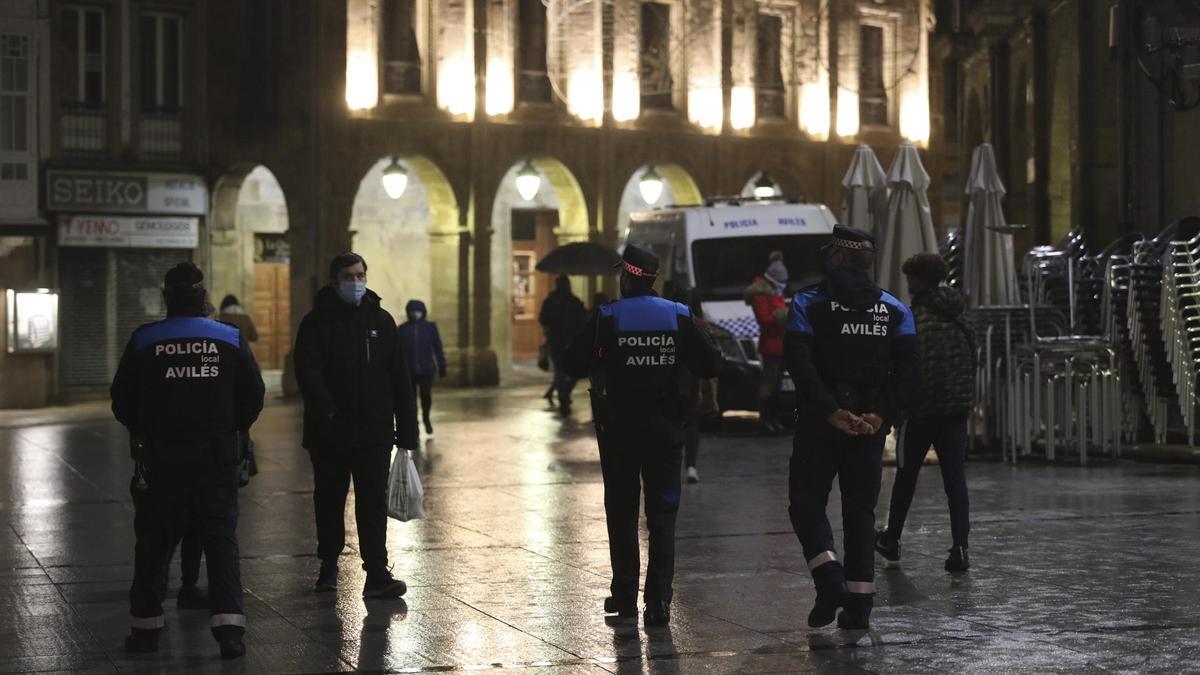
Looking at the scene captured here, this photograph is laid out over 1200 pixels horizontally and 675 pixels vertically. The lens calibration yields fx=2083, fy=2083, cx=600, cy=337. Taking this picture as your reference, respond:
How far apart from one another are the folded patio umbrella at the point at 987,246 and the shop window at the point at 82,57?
19.1m

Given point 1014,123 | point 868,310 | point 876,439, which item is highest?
point 1014,123

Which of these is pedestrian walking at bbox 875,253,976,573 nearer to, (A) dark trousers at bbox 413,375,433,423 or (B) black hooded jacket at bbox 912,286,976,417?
(B) black hooded jacket at bbox 912,286,976,417

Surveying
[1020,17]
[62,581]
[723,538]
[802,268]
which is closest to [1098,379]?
[723,538]

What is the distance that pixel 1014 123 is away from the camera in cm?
3170

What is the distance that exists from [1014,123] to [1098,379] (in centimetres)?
1436

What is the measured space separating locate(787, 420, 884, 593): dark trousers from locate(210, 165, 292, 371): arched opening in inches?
1100

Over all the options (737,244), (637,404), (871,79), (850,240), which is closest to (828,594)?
(637,404)

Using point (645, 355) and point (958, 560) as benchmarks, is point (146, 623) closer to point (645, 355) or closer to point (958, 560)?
point (645, 355)

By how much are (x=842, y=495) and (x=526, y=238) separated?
35503 mm

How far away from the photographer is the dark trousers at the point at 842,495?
9.26 metres

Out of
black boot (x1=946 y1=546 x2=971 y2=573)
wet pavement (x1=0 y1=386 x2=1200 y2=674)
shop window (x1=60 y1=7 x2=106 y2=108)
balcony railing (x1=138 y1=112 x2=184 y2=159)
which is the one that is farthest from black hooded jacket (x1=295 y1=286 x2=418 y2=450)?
Result: balcony railing (x1=138 y1=112 x2=184 y2=159)

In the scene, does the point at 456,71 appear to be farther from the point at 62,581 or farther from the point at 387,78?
the point at 62,581

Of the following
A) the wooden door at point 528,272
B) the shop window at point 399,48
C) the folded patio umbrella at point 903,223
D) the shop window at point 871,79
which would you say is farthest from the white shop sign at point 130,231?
the folded patio umbrella at point 903,223

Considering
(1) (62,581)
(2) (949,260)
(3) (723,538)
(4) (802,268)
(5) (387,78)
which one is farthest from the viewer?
(5) (387,78)
